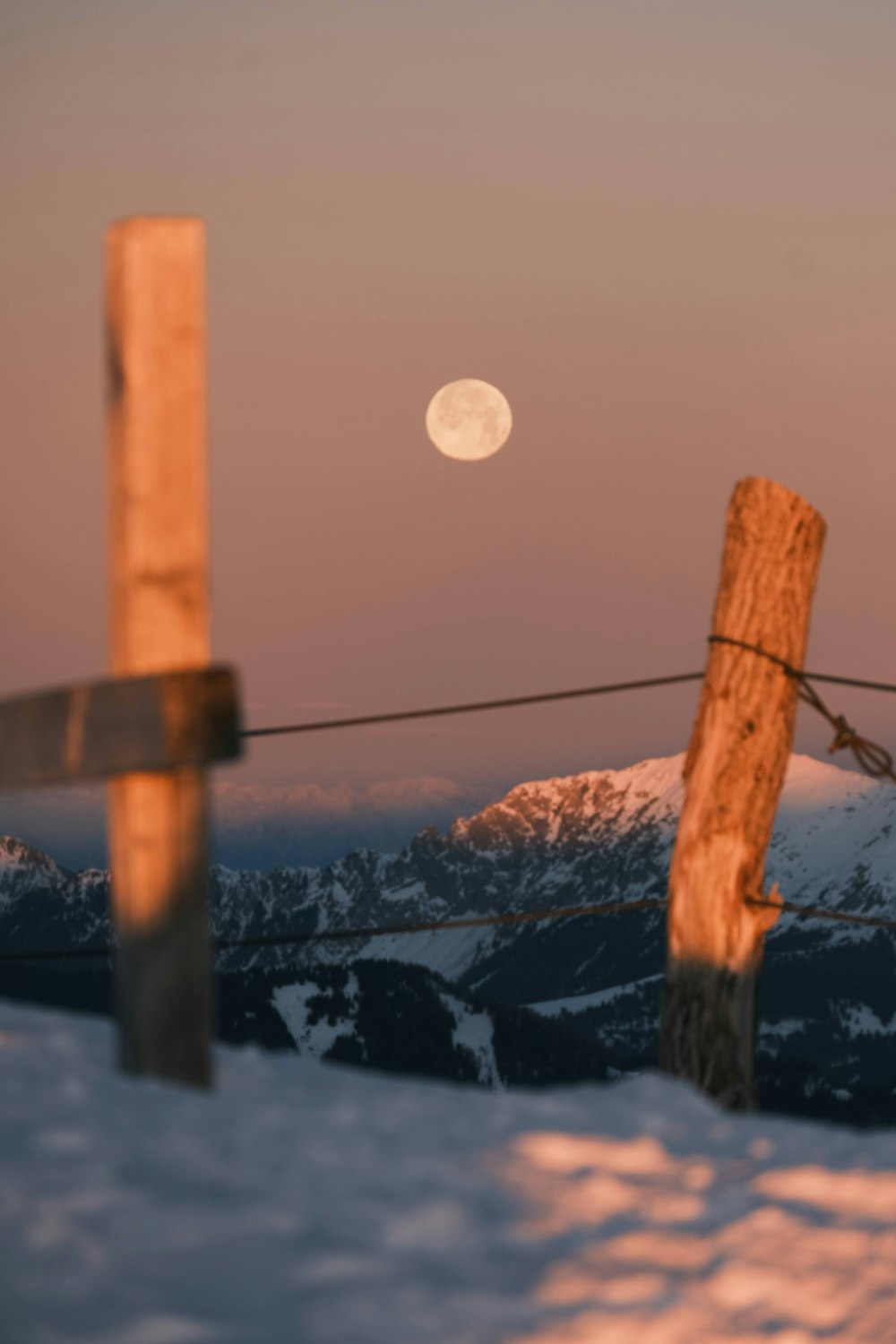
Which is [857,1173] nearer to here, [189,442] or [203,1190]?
[203,1190]

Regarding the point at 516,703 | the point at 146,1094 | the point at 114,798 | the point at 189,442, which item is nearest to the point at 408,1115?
the point at 146,1094

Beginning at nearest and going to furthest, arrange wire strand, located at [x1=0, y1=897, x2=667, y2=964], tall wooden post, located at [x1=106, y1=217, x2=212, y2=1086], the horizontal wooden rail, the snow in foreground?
1. the snow in foreground
2. the horizontal wooden rail
3. tall wooden post, located at [x1=106, y1=217, x2=212, y2=1086]
4. wire strand, located at [x1=0, y1=897, x2=667, y2=964]

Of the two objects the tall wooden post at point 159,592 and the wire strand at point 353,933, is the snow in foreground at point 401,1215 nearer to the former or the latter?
the tall wooden post at point 159,592

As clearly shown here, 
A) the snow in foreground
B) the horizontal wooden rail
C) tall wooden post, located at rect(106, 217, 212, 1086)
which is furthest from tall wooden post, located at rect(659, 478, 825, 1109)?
the horizontal wooden rail

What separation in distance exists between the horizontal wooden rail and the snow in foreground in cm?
107

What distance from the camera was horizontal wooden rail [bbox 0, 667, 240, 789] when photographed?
495 centimetres

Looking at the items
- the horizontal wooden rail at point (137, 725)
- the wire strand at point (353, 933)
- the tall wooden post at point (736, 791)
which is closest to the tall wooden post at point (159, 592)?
the horizontal wooden rail at point (137, 725)

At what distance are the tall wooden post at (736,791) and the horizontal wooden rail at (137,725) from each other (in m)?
3.41

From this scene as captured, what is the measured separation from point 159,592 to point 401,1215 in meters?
2.16

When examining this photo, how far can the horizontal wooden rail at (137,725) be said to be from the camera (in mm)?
4953

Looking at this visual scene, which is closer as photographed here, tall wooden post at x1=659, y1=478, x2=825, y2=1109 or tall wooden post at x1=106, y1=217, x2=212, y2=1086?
tall wooden post at x1=106, y1=217, x2=212, y2=1086

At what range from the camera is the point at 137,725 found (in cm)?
497

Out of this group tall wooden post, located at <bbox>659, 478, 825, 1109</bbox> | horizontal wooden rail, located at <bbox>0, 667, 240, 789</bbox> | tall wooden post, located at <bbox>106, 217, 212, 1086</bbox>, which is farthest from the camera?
tall wooden post, located at <bbox>659, 478, 825, 1109</bbox>

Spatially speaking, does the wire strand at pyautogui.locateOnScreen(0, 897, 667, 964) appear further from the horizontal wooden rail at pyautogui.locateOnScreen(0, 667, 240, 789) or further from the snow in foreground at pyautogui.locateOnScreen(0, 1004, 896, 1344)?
the horizontal wooden rail at pyautogui.locateOnScreen(0, 667, 240, 789)
